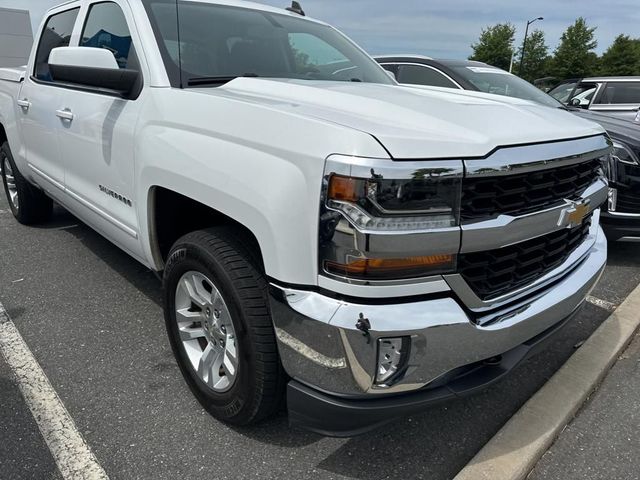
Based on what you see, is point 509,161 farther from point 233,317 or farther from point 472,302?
point 233,317

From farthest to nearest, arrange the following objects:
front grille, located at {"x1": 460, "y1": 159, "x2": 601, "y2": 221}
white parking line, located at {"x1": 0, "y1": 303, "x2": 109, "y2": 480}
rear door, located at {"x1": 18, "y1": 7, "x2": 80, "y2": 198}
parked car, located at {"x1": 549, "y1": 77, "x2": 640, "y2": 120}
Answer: parked car, located at {"x1": 549, "y1": 77, "x2": 640, "y2": 120}
rear door, located at {"x1": 18, "y1": 7, "x2": 80, "y2": 198}
white parking line, located at {"x1": 0, "y1": 303, "x2": 109, "y2": 480}
front grille, located at {"x1": 460, "y1": 159, "x2": 601, "y2": 221}

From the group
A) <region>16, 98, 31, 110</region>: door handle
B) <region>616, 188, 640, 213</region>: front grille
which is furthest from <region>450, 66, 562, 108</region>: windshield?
<region>16, 98, 31, 110</region>: door handle

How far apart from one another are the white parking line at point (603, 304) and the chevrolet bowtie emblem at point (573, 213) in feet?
5.65

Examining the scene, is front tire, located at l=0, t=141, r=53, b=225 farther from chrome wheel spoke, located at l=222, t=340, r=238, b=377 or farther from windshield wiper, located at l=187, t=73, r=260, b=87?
chrome wheel spoke, located at l=222, t=340, r=238, b=377

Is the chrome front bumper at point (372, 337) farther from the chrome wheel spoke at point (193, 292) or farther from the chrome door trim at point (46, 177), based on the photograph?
the chrome door trim at point (46, 177)

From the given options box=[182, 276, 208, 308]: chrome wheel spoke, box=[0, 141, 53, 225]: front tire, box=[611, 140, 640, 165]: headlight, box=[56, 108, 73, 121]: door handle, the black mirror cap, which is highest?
the black mirror cap

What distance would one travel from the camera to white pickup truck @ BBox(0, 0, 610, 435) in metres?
1.62

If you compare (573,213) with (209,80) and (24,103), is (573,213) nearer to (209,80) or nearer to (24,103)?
(209,80)

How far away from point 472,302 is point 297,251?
0.62 metres

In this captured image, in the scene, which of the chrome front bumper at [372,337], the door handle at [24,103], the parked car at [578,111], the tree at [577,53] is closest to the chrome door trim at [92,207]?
the door handle at [24,103]

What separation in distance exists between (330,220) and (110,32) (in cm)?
216

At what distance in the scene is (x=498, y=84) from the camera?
5.98 meters

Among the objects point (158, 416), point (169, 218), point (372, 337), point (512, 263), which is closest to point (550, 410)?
point (512, 263)

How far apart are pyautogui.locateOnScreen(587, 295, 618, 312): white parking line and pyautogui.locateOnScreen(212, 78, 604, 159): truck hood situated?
5.54ft
